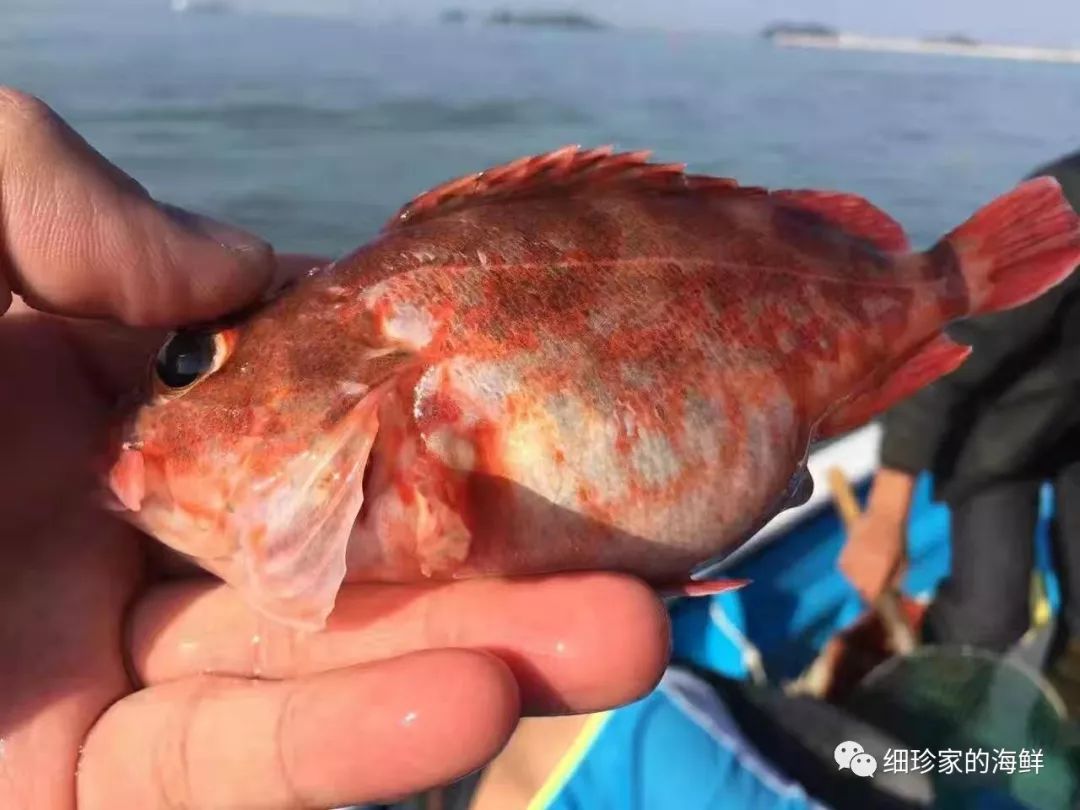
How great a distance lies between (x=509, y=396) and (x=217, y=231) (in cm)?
67

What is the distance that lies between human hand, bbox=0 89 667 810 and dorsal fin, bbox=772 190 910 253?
937 millimetres

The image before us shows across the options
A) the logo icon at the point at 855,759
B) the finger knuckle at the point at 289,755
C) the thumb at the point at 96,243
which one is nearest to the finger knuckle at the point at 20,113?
the thumb at the point at 96,243

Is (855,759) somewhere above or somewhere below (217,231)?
below

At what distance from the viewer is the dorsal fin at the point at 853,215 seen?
195cm

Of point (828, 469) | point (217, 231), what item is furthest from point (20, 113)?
point (828, 469)

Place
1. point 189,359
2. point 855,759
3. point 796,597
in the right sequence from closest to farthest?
point 189,359, point 855,759, point 796,597

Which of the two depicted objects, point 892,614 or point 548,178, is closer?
point 548,178

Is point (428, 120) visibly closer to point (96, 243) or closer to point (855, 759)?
point (855, 759)

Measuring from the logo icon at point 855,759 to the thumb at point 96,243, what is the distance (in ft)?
8.20

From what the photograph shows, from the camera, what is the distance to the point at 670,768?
2818 millimetres

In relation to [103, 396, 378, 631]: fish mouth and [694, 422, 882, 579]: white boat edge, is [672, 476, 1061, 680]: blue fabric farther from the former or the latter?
[103, 396, 378, 631]: fish mouth

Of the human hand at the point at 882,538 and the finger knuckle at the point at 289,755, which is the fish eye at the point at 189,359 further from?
the human hand at the point at 882,538

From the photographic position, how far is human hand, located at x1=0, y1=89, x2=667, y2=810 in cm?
140

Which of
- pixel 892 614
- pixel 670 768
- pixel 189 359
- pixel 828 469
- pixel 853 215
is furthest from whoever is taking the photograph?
pixel 828 469
